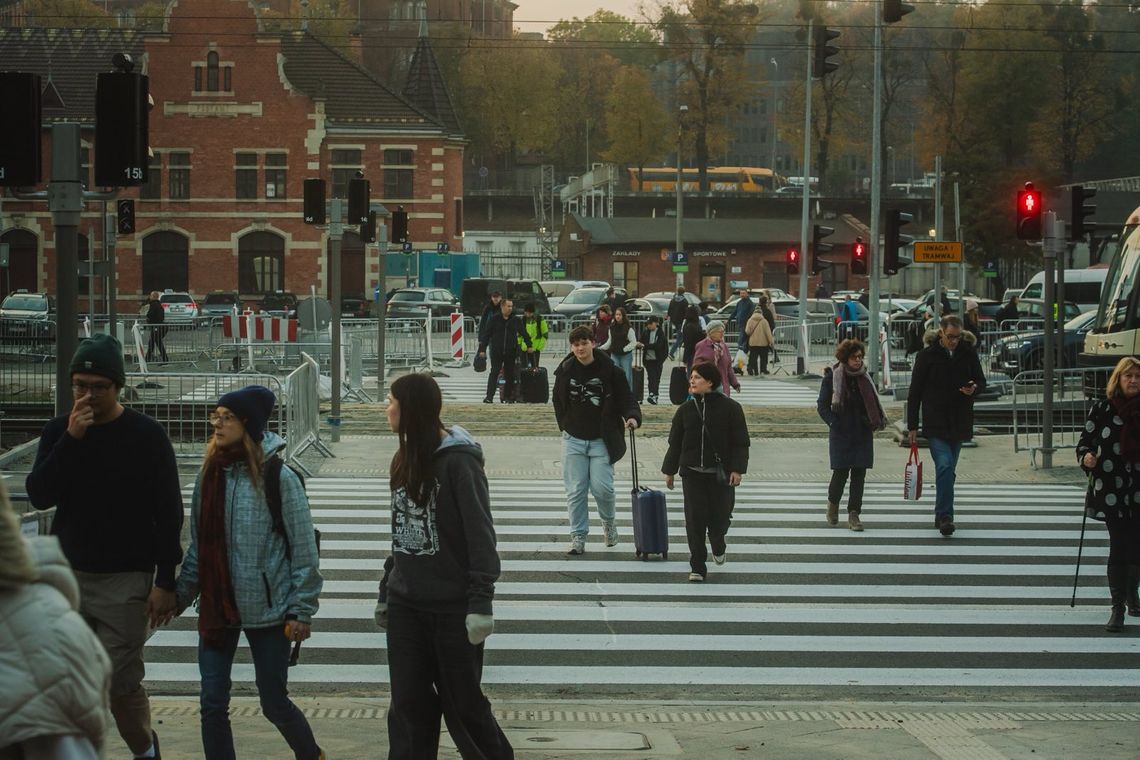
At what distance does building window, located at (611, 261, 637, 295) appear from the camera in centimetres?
8525

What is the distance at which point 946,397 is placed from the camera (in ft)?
49.1

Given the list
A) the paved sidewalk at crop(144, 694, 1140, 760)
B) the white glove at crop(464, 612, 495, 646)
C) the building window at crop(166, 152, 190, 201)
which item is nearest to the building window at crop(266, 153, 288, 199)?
the building window at crop(166, 152, 190, 201)

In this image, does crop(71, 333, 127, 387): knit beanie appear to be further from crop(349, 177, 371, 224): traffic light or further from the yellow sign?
the yellow sign

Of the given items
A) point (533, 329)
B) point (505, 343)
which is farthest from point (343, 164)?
point (505, 343)

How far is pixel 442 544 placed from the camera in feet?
21.7

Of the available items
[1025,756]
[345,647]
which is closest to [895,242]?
[345,647]

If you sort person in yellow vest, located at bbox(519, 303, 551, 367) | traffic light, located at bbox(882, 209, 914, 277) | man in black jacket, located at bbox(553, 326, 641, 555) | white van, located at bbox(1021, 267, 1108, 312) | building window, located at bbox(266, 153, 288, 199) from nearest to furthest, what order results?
man in black jacket, located at bbox(553, 326, 641, 555) < traffic light, located at bbox(882, 209, 914, 277) < person in yellow vest, located at bbox(519, 303, 551, 367) < white van, located at bbox(1021, 267, 1108, 312) < building window, located at bbox(266, 153, 288, 199)

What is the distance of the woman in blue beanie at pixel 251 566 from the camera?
6.82 m

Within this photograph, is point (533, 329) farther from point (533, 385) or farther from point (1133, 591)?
point (1133, 591)

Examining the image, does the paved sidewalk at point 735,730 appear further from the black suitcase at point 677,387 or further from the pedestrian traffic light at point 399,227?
the pedestrian traffic light at point 399,227

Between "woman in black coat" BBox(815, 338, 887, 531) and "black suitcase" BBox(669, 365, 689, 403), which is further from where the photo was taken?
"black suitcase" BBox(669, 365, 689, 403)

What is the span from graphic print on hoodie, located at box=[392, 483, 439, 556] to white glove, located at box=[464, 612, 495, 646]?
13.0 inches

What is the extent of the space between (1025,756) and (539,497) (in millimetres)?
10197

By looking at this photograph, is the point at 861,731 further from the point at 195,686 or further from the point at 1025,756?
the point at 195,686
